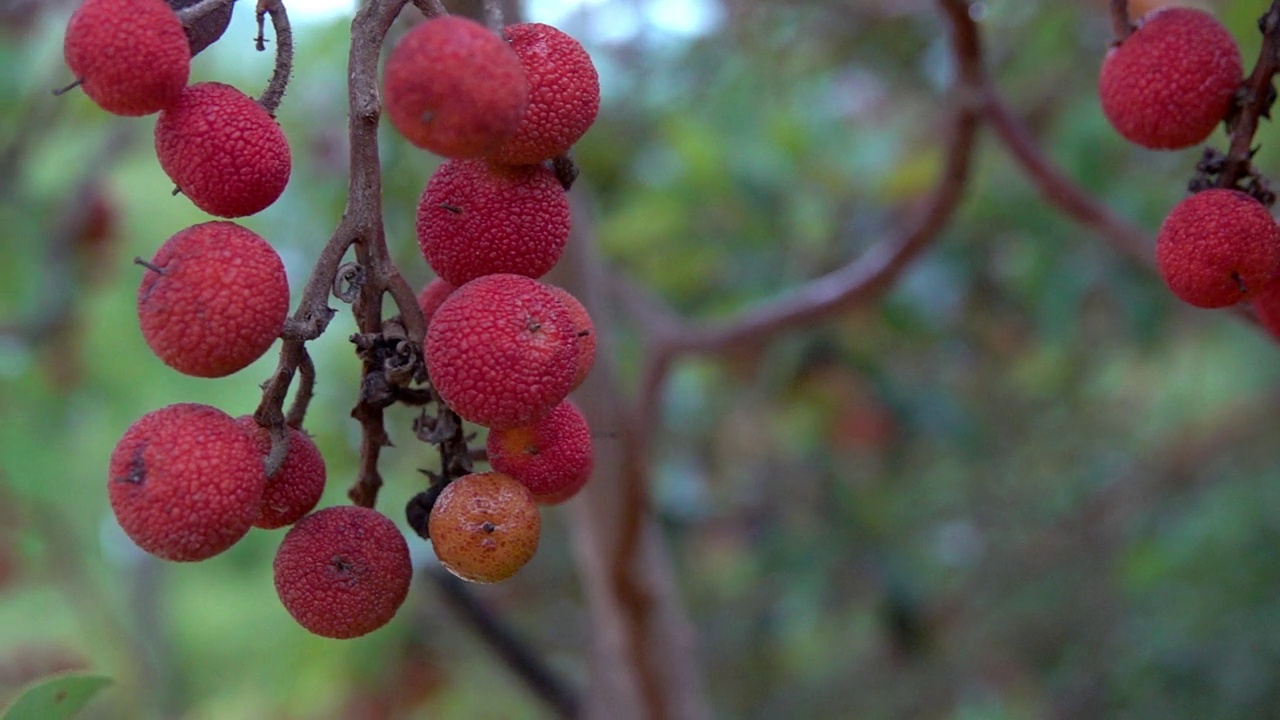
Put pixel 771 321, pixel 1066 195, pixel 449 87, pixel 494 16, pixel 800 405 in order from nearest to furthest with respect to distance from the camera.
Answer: pixel 449 87
pixel 494 16
pixel 1066 195
pixel 771 321
pixel 800 405

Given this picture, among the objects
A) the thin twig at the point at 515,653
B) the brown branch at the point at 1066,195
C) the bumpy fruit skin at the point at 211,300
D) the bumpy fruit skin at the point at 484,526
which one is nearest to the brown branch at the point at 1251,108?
the brown branch at the point at 1066,195

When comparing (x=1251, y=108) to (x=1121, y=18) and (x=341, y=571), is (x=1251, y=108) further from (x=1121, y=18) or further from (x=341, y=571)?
(x=341, y=571)

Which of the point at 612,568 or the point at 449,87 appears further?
the point at 612,568

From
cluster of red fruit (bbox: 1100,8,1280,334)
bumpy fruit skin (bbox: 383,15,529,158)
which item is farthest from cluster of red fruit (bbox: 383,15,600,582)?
cluster of red fruit (bbox: 1100,8,1280,334)

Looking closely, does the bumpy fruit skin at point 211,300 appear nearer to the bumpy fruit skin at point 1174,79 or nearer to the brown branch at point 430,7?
the brown branch at point 430,7

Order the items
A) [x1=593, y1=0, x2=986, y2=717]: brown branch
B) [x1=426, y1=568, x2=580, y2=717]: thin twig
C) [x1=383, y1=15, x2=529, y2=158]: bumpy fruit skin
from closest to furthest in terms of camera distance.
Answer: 1. [x1=383, y1=15, x2=529, y2=158]: bumpy fruit skin
2. [x1=593, y1=0, x2=986, y2=717]: brown branch
3. [x1=426, y1=568, x2=580, y2=717]: thin twig

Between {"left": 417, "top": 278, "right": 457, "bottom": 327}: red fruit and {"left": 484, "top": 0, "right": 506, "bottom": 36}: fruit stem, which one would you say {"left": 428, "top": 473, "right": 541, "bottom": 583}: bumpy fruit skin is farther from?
{"left": 484, "top": 0, "right": 506, "bottom": 36}: fruit stem

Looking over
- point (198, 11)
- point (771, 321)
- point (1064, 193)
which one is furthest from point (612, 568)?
point (198, 11)
